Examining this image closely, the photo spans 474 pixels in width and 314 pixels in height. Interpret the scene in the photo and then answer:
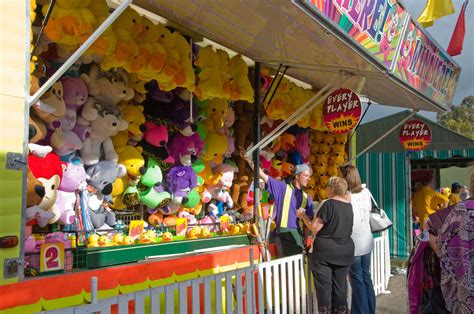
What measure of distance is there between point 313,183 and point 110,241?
4.49 m

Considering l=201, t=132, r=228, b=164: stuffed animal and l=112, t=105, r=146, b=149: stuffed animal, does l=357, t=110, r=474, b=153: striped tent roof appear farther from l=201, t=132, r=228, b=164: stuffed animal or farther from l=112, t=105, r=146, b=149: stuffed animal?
l=112, t=105, r=146, b=149: stuffed animal

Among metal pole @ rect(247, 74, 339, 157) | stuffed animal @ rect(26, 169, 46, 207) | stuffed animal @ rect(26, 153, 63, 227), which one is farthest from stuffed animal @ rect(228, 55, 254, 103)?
stuffed animal @ rect(26, 169, 46, 207)

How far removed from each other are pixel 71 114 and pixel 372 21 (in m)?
2.89

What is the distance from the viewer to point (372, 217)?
511 centimetres

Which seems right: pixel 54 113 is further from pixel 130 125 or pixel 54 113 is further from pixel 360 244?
pixel 360 244

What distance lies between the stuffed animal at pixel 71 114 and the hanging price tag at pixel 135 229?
2.80 feet

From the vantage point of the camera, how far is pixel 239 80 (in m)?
5.26

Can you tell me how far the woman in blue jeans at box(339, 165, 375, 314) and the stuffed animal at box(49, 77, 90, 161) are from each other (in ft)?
9.17

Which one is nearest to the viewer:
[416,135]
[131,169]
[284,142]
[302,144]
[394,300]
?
[131,169]

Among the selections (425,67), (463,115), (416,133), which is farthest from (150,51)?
(463,115)

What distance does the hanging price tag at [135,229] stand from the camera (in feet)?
14.1

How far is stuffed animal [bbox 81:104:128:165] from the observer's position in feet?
13.8

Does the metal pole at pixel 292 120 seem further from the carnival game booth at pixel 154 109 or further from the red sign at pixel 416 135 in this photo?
the red sign at pixel 416 135

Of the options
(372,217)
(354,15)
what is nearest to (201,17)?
(354,15)
